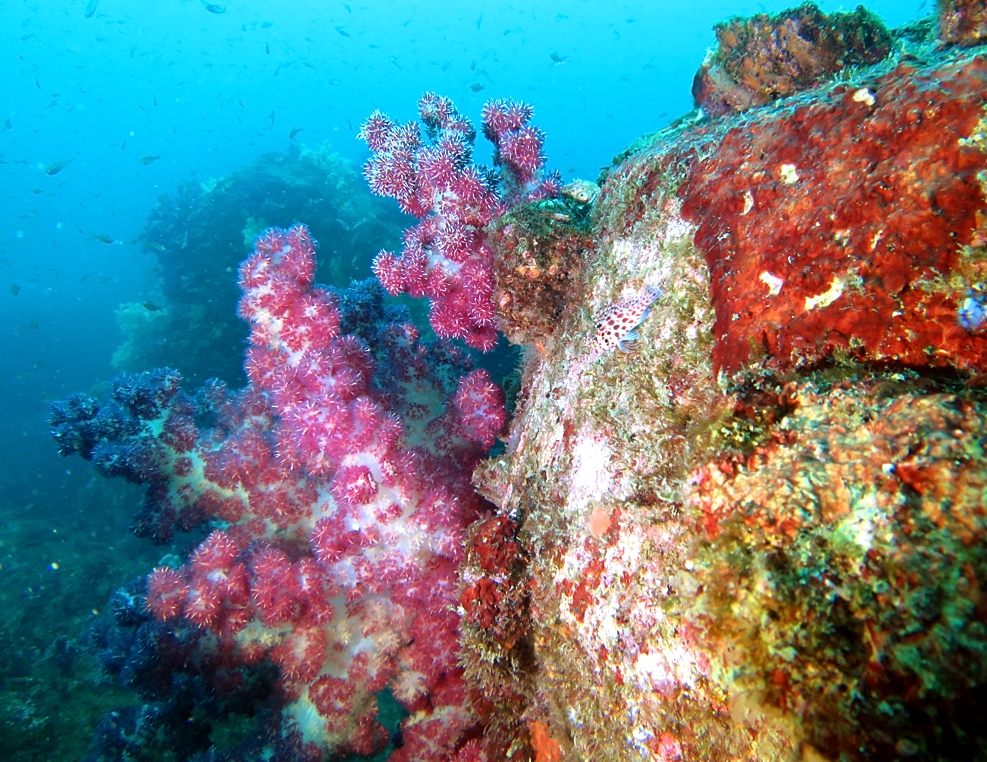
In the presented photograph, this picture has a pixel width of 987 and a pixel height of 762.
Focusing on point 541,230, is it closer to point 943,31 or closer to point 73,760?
point 943,31

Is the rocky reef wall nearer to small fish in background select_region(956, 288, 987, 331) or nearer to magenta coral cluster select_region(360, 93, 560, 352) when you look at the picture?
small fish in background select_region(956, 288, 987, 331)

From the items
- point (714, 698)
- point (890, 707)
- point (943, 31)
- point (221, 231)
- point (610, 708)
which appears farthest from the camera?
point (221, 231)

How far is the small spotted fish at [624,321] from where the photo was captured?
2703 mm

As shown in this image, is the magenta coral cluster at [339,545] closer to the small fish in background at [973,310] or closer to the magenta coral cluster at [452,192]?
the magenta coral cluster at [452,192]

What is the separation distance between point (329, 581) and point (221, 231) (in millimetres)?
16752

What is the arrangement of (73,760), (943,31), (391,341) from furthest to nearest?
1. (73,760)
2. (391,341)
3. (943,31)

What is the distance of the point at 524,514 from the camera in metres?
3.19

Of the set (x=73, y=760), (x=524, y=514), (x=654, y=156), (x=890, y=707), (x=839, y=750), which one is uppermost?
(x=654, y=156)

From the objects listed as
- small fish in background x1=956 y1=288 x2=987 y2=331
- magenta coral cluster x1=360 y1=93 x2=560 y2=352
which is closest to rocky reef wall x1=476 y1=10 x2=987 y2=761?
small fish in background x1=956 y1=288 x2=987 y2=331

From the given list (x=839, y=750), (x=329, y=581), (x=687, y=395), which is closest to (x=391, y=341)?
(x=329, y=581)

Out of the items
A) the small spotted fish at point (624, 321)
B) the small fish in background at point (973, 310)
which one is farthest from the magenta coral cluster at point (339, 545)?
the small fish in background at point (973, 310)

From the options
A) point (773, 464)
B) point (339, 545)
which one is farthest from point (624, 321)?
point (339, 545)

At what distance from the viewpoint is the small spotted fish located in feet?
8.87

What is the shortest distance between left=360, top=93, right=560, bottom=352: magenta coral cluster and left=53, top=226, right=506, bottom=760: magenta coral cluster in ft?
2.17
